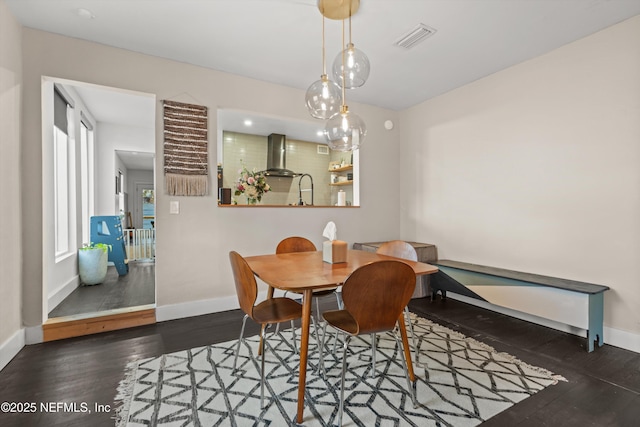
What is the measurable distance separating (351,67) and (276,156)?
427 cm

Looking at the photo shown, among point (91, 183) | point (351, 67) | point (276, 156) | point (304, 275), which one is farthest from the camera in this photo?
point (276, 156)

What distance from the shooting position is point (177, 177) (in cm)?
306

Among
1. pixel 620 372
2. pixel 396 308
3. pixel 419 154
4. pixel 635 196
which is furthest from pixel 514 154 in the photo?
pixel 396 308

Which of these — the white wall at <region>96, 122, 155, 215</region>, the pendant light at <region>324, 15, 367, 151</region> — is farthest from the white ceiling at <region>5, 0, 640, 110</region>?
the white wall at <region>96, 122, 155, 215</region>

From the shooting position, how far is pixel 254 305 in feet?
6.11

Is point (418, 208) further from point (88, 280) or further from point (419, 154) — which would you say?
point (88, 280)

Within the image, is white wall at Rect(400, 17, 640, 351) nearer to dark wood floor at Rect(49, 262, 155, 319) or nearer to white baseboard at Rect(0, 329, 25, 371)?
dark wood floor at Rect(49, 262, 155, 319)

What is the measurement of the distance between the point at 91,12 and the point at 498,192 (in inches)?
161

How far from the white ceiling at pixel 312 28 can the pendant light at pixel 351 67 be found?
542 millimetres

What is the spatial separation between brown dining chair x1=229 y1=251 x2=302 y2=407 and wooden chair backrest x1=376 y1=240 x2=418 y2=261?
95cm

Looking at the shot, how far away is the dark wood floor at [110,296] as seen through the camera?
3080 millimetres

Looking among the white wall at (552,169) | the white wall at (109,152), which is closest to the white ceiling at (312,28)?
the white wall at (552,169)

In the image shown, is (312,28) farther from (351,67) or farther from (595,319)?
(595,319)

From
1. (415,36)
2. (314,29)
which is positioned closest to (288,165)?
(314,29)
